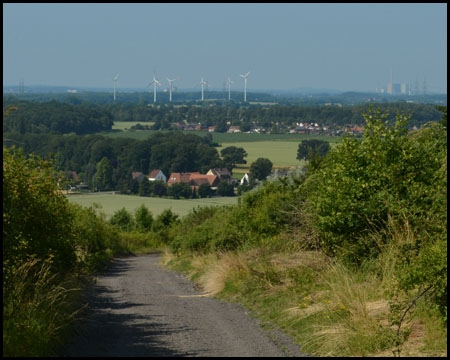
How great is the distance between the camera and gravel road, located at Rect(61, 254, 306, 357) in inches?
430

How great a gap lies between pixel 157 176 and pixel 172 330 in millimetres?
89509

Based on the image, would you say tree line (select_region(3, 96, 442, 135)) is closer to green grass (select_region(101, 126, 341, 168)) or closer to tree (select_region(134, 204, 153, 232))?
green grass (select_region(101, 126, 341, 168))

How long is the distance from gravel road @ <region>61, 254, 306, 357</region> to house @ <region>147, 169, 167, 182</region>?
83.2 metres

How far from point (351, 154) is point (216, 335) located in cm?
498

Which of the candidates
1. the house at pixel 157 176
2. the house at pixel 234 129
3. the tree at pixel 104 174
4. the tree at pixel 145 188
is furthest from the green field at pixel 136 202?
the house at pixel 234 129

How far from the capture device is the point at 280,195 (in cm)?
2409

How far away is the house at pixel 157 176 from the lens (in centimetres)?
10144

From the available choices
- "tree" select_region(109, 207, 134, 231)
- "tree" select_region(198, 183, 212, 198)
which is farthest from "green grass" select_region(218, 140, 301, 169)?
"tree" select_region(109, 207, 134, 231)

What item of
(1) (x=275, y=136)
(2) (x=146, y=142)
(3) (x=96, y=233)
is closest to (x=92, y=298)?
(3) (x=96, y=233)

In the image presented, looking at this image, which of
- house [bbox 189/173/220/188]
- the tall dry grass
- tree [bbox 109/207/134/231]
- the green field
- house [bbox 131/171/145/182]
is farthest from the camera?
house [bbox 131/171/145/182]

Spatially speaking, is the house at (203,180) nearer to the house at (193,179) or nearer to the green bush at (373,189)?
the house at (193,179)

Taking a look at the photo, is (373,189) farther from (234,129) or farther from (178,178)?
(234,129)

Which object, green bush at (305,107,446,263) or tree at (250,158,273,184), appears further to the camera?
tree at (250,158,273,184)

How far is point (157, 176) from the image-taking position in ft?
334
